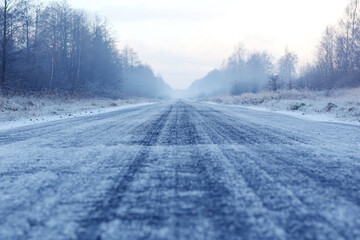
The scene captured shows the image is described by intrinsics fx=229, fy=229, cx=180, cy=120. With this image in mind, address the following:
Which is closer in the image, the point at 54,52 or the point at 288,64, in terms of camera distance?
the point at 54,52

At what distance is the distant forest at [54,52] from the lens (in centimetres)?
1997

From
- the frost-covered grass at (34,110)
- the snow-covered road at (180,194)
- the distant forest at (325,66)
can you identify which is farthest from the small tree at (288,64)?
the snow-covered road at (180,194)

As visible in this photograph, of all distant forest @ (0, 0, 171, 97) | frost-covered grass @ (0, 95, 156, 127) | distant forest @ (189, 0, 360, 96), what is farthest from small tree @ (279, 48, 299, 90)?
frost-covered grass @ (0, 95, 156, 127)

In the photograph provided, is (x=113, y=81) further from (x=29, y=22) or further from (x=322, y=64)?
(x=322, y=64)

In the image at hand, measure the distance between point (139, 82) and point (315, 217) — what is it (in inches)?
2780

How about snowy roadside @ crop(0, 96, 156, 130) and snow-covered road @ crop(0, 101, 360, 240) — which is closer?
snow-covered road @ crop(0, 101, 360, 240)

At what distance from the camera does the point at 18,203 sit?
50.3 inches

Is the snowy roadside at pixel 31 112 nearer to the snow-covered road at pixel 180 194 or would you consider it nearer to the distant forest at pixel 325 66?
the snow-covered road at pixel 180 194

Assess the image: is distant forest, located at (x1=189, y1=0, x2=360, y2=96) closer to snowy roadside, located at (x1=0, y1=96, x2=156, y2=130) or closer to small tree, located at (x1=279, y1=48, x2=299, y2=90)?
small tree, located at (x1=279, y1=48, x2=299, y2=90)

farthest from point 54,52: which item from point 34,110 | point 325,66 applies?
point 325,66

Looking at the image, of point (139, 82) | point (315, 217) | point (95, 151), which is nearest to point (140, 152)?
point (95, 151)

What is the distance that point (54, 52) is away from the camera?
28359 mm

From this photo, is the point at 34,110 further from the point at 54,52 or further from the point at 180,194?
the point at 54,52

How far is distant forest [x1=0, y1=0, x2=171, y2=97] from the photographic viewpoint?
1997 cm
